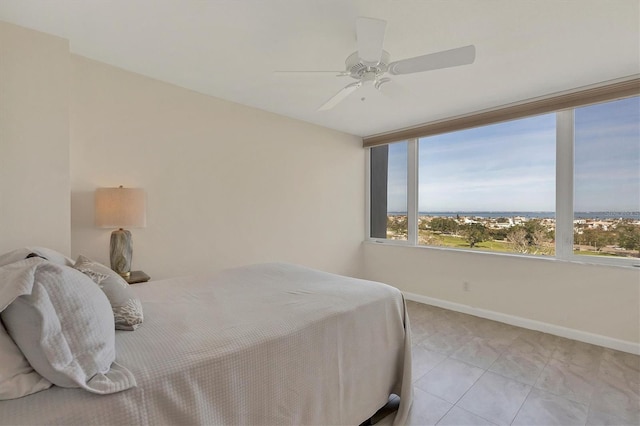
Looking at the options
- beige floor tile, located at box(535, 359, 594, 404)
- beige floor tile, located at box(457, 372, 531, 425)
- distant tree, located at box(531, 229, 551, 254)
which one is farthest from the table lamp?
distant tree, located at box(531, 229, 551, 254)

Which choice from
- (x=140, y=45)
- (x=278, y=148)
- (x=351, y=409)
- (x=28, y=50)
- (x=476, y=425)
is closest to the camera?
(x=351, y=409)

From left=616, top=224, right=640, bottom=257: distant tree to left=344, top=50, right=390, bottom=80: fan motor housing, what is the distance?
2.69 m

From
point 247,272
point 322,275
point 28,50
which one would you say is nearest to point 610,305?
point 322,275

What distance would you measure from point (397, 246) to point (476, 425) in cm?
267

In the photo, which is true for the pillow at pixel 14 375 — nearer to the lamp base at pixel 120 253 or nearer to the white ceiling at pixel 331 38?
the lamp base at pixel 120 253

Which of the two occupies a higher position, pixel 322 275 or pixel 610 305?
pixel 322 275

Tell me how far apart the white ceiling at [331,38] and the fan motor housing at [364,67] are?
0.55 feet

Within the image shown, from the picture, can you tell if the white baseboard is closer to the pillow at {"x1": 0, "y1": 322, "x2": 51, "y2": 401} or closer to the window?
the window

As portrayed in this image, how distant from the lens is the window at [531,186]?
8.98 feet

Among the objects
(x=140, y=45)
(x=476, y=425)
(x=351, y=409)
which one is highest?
(x=140, y=45)

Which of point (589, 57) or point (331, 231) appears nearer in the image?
point (589, 57)

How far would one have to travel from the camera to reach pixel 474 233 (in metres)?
3.70

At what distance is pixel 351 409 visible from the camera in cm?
157

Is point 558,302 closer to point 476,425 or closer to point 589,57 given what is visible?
point 476,425
